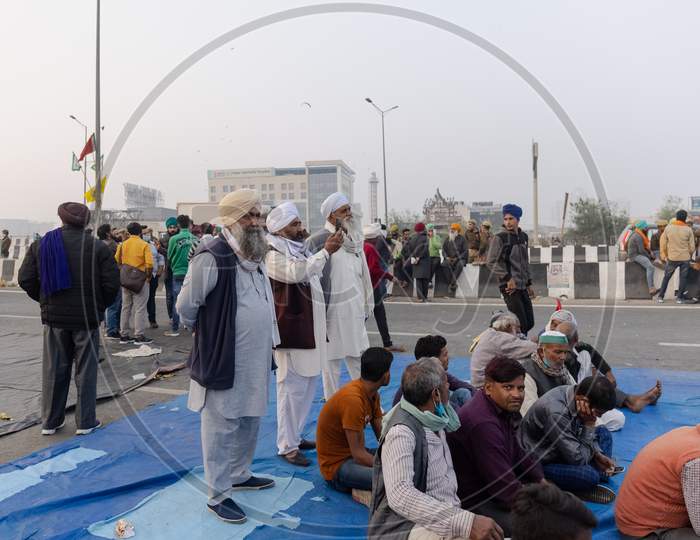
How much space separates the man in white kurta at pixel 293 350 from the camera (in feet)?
13.3

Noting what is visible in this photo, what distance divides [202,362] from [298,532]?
1.06 m

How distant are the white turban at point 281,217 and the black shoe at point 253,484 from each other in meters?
1.64

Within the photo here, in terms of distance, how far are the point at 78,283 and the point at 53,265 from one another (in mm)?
231

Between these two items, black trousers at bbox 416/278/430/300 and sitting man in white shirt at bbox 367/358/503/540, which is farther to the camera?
black trousers at bbox 416/278/430/300

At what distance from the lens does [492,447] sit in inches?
113

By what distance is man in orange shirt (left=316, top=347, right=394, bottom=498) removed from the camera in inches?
134

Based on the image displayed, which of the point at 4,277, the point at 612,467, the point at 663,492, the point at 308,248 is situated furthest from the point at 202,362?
the point at 4,277

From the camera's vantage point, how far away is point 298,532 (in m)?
3.18

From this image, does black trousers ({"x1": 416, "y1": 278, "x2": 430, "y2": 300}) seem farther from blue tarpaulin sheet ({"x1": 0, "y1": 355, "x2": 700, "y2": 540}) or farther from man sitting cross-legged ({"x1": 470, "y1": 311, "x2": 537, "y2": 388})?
man sitting cross-legged ({"x1": 470, "y1": 311, "x2": 537, "y2": 388})

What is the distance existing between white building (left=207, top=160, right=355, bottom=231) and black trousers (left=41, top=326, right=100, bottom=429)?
1.78 metres

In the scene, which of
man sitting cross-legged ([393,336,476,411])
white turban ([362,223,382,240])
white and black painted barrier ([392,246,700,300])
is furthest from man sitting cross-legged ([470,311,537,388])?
white and black painted barrier ([392,246,700,300])

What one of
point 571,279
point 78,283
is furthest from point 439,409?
point 571,279

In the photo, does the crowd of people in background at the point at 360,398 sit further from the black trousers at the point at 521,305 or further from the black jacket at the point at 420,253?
the black jacket at the point at 420,253

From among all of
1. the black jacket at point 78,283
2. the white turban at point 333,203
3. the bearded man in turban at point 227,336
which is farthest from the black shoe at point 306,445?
the black jacket at point 78,283
